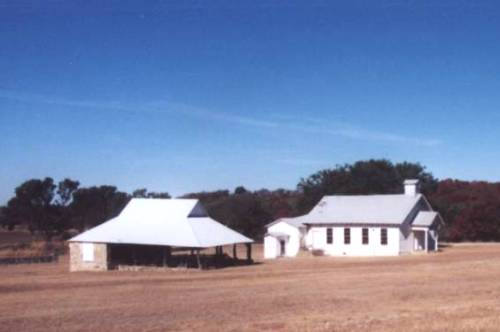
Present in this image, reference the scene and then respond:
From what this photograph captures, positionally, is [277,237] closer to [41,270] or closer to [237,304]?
[41,270]

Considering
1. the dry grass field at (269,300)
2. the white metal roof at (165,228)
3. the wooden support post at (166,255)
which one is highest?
the white metal roof at (165,228)

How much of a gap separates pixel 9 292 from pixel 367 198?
33.8m

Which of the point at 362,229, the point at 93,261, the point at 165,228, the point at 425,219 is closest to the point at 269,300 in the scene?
the point at 165,228

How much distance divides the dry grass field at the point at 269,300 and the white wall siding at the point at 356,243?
11.0m

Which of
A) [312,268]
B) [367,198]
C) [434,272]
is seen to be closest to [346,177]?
[367,198]

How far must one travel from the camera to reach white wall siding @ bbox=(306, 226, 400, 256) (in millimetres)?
52625

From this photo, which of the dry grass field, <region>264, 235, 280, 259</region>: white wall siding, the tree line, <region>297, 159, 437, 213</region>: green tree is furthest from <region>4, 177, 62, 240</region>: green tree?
the dry grass field

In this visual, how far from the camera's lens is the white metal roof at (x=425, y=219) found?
177ft

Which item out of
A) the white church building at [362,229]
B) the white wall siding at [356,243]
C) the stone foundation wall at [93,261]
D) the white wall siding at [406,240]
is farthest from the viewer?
the white church building at [362,229]

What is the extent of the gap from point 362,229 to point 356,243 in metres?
1.29

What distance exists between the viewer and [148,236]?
149ft

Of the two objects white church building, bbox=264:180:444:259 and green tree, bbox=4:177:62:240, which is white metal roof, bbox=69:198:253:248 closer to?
white church building, bbox=264:180:444:259

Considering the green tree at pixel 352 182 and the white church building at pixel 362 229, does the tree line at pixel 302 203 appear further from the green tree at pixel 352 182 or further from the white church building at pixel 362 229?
the white church building at pixel 362 229

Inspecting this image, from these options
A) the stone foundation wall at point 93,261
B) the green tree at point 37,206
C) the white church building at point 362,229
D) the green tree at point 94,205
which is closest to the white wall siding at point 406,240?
the white church building at point 362,229
